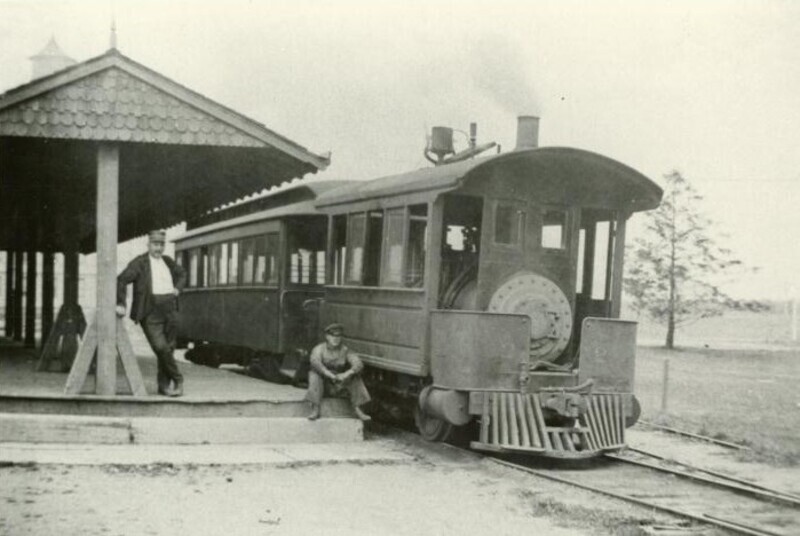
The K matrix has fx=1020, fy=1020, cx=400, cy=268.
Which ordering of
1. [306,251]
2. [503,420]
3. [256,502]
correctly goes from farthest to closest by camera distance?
[306,251]
[503,420]
[256,502]

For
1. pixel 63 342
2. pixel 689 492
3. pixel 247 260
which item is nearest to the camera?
pixel 689 492

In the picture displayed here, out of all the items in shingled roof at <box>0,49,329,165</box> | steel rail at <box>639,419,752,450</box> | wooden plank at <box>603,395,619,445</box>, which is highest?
shingled roof at <box>0,49,329,165</box>

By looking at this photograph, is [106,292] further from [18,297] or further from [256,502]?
[18,297]

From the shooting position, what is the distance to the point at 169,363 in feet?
32.6

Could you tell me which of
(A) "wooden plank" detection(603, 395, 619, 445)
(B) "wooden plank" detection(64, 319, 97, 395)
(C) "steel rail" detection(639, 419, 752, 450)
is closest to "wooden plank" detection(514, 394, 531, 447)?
(A) "wooden plank" detection(603, 395, 619, 445)

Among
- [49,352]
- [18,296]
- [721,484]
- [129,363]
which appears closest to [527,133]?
[721,484]

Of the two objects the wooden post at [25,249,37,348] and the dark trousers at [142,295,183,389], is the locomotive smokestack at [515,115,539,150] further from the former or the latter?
the wooden post at [25,249,37,348]

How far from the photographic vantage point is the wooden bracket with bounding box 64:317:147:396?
952cm

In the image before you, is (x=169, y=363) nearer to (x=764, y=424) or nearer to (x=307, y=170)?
(x=307, y=170)

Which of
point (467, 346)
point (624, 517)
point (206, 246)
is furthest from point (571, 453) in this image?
point (206, 246)

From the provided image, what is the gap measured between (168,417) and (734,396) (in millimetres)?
11645

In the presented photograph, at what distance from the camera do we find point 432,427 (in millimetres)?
10617

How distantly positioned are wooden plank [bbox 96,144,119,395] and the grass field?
6.66 metres

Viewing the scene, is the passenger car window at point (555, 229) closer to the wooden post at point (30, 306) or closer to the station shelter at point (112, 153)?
the station shelter at point (112, 153)
